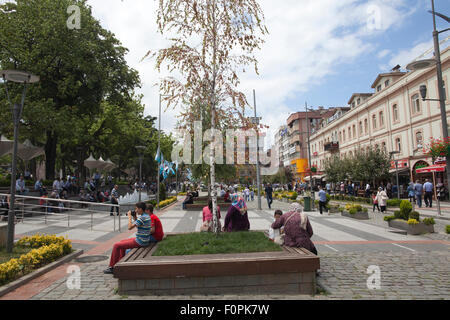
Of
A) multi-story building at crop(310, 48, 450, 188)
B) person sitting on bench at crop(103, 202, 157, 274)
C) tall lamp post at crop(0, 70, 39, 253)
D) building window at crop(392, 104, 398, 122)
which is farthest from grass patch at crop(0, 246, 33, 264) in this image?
building window at crop(392, 104, 398, 122)

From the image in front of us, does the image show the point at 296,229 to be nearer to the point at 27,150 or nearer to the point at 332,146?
the point at 27,150

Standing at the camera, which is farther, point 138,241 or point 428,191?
point 428,191

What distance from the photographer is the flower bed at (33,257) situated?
5570 mm

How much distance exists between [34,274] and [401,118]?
3436 centimetres

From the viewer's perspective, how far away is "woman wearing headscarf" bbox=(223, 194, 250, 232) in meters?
7.62

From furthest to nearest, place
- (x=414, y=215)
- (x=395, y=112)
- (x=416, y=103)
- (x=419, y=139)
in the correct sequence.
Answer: (x=395, y=112) → (x=416, y=103) → (x=419, y=139) → (x=414, y=215)

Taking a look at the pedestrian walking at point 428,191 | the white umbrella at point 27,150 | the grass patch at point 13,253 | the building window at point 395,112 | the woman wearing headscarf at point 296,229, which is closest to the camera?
the woman wearing headscarf at point 296,229

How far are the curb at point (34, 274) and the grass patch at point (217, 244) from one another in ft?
8.05

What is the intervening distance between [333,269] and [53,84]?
85.1 feet

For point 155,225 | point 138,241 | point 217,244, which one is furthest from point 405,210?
point 138,241

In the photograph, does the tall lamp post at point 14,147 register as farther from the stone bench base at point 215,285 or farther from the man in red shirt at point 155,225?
the stone bench base at point 215,285

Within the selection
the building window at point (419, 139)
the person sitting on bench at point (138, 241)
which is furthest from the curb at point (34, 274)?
the building window at point (419, 139)

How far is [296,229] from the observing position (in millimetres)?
6246
